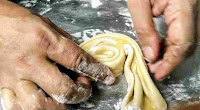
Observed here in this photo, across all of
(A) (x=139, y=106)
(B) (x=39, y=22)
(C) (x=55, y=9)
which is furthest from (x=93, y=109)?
(C) (x=55, y=9)

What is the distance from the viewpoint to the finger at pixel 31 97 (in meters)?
1.06

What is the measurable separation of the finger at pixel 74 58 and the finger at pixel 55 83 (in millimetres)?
49

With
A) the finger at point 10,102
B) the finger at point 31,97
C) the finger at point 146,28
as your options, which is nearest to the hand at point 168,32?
the finger at point 146,28

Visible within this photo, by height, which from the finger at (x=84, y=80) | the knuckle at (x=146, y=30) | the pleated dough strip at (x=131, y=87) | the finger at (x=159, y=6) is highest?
the finger at (x=159, y=6)

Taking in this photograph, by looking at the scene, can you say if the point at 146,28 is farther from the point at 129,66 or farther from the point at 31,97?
the point at 31,97

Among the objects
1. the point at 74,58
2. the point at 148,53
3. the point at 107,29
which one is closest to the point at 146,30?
the point at 148,53

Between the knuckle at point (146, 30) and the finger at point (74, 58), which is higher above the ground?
the knuckle at point (146, 30)

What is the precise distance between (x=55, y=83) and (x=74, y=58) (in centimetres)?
14

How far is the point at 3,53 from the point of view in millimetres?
1106

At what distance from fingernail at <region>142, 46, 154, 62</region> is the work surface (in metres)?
0.17

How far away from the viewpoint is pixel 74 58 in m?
1.08

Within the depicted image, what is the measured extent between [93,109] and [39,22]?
0.50 metres

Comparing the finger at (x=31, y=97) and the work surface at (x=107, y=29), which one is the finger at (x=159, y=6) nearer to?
the work surface at (x=107, y=29)

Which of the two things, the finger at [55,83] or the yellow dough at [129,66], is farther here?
the yellow dough at [129,66]
